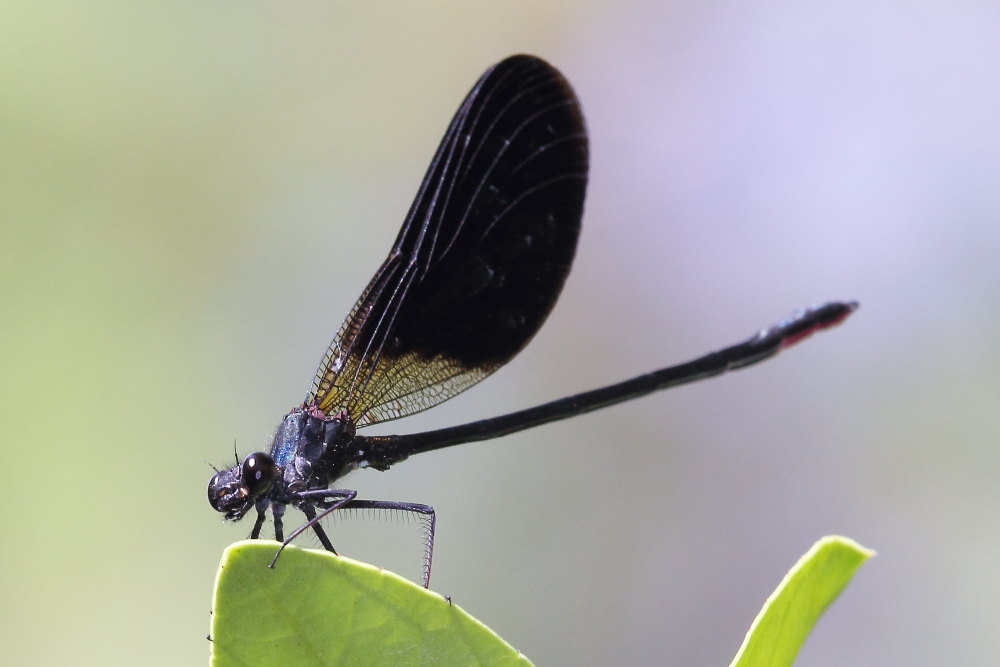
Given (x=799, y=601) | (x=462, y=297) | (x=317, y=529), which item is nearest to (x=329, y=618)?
(x=799, y=601)

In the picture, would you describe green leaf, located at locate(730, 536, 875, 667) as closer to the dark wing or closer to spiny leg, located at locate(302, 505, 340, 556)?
spiny leg, located at locate(302, 505, 340, 556)

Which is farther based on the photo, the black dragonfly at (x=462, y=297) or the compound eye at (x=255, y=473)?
the black dragonfly at (x=462, y=297)

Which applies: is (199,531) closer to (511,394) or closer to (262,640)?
(511,394)

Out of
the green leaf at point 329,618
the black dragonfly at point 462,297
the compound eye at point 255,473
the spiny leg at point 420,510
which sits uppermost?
the black dragonfly at point 462,297

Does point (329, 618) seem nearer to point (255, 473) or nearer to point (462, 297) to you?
point (255, 473)

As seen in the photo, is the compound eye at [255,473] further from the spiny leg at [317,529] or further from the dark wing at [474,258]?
the dark wing at [474,258]

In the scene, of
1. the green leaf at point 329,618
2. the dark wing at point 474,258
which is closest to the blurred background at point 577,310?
the dark wing at point 474,258

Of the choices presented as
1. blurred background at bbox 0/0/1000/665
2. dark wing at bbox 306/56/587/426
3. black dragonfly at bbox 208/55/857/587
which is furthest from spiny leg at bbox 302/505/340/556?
blurred background at bbox 0/0/1000/665
